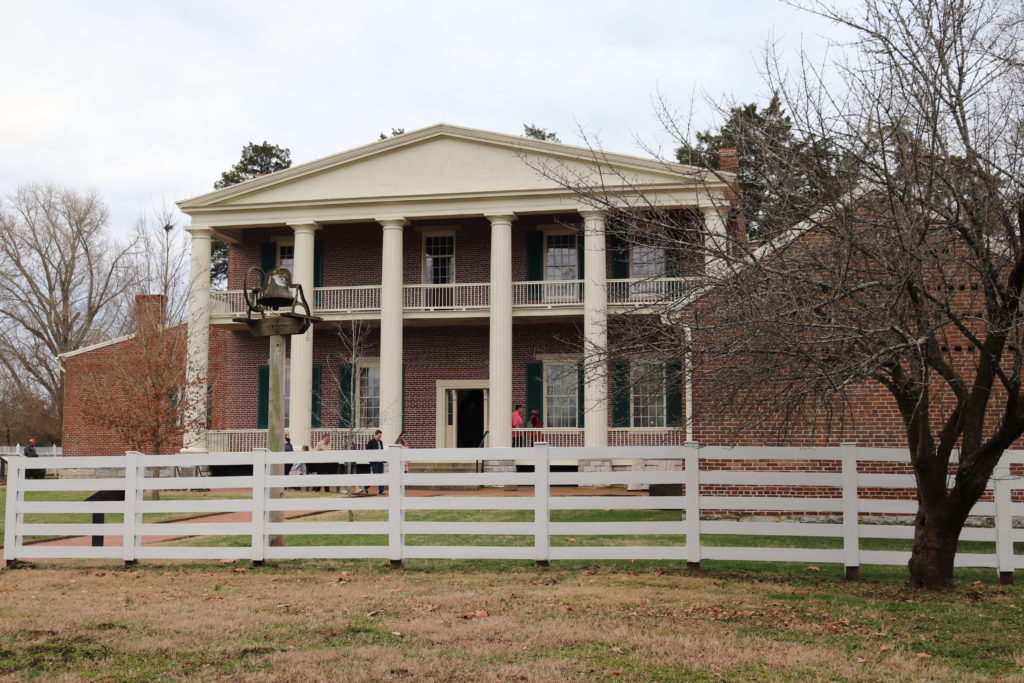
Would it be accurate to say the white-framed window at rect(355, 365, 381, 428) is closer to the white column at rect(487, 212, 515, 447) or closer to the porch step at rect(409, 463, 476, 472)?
the porch step at rect(409, 463, 476, 472)

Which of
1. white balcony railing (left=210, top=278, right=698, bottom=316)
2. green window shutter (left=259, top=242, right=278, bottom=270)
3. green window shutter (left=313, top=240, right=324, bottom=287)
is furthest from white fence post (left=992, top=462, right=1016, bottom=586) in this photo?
green window shutter (left=259, top=242, right=278, bottom=270)

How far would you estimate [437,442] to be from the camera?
95.2 feet

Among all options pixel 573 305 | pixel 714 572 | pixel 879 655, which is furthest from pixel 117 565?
pixel 573 305

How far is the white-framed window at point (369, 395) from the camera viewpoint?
29344 millimetres

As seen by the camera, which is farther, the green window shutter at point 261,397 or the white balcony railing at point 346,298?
the green window shutter at point 261,397

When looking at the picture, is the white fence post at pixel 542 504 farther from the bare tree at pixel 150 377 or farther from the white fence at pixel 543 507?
the bare tree at pixel 150 377

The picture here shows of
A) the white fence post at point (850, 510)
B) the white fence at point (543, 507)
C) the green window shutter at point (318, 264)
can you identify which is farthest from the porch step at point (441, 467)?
the white fence post at point (850, 510)

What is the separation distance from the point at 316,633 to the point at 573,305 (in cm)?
1978

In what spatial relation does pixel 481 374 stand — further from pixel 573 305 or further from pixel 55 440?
pixel 55 440

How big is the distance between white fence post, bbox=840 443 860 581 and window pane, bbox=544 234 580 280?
19.1m

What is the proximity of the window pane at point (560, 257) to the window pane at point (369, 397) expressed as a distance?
19.1 ft

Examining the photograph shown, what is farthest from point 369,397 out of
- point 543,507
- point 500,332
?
point 543,507

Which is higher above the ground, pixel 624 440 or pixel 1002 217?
pixel 1002 217

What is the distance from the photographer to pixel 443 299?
1145 inches
